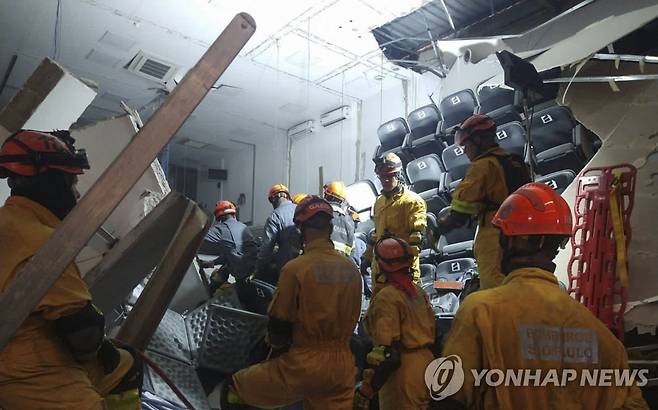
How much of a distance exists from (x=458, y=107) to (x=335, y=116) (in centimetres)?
389

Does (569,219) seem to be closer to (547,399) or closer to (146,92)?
(547,399)

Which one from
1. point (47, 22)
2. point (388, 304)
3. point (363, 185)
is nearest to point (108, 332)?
point (388, 304)

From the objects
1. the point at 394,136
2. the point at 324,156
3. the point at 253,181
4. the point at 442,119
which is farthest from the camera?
the point at 253,181

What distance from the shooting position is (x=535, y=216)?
158 centimetres

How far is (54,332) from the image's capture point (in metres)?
1.63

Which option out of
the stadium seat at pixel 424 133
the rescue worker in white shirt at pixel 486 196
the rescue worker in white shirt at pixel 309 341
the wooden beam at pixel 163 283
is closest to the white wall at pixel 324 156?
the stadium seat at pixel 424 133

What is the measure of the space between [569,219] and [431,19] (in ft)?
18.1

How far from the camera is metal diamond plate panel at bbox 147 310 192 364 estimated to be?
333 centimetres

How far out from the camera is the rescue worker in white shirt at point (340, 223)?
4.75m

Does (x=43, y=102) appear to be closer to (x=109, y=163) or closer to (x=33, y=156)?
(x=109, y=163)

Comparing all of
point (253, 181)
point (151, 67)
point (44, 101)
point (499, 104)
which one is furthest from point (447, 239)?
point (253, 181)

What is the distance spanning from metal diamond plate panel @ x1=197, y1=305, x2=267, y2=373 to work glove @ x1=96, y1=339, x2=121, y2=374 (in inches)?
64.5

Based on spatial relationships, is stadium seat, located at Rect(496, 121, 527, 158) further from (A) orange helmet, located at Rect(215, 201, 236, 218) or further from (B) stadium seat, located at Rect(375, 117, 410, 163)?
(A) orange helmet, located at Rect(215, 201, 236, 218)

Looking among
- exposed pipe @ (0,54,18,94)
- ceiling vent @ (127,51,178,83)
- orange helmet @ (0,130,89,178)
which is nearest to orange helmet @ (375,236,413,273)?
orange helmet @ (0,130,89,178)
